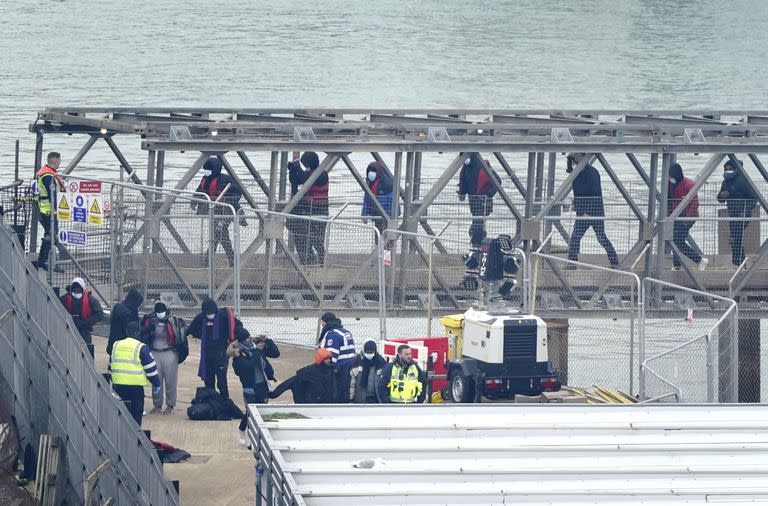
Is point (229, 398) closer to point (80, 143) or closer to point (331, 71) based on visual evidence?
point (80, 143)

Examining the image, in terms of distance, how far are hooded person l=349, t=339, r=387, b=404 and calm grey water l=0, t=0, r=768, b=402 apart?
35.0m

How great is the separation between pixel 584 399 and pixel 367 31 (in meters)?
82.4

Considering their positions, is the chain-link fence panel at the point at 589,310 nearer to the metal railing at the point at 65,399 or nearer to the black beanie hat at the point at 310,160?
the black beanie hat at the point at 310,160

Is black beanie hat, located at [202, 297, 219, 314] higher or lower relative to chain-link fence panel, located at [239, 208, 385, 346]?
lower

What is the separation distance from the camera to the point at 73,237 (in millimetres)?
22016

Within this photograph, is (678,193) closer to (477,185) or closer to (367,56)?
(477,185)

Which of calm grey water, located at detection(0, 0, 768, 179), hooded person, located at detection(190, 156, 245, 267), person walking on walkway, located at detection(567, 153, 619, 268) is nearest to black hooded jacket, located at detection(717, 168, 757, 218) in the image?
person walking on walkway, located at detection(567, 153, 619, 268)

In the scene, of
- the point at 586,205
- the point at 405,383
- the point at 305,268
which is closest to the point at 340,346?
the point at 405,383

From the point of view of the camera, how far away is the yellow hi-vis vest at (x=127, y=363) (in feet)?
58.4

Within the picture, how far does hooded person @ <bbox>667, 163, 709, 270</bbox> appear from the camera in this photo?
80.1ft

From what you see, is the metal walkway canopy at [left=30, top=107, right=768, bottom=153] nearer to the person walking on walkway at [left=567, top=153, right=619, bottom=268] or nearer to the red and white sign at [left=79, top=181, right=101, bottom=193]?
the person walking on walkway at [left=567, top=153, right=619, bottom=268]

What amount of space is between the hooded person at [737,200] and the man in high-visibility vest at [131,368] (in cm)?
1038

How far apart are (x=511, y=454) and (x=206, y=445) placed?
6924 mm

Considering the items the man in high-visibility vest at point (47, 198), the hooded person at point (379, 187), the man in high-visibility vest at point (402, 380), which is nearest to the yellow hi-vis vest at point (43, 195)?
the man in high-visibility vest at point (47, 198)
